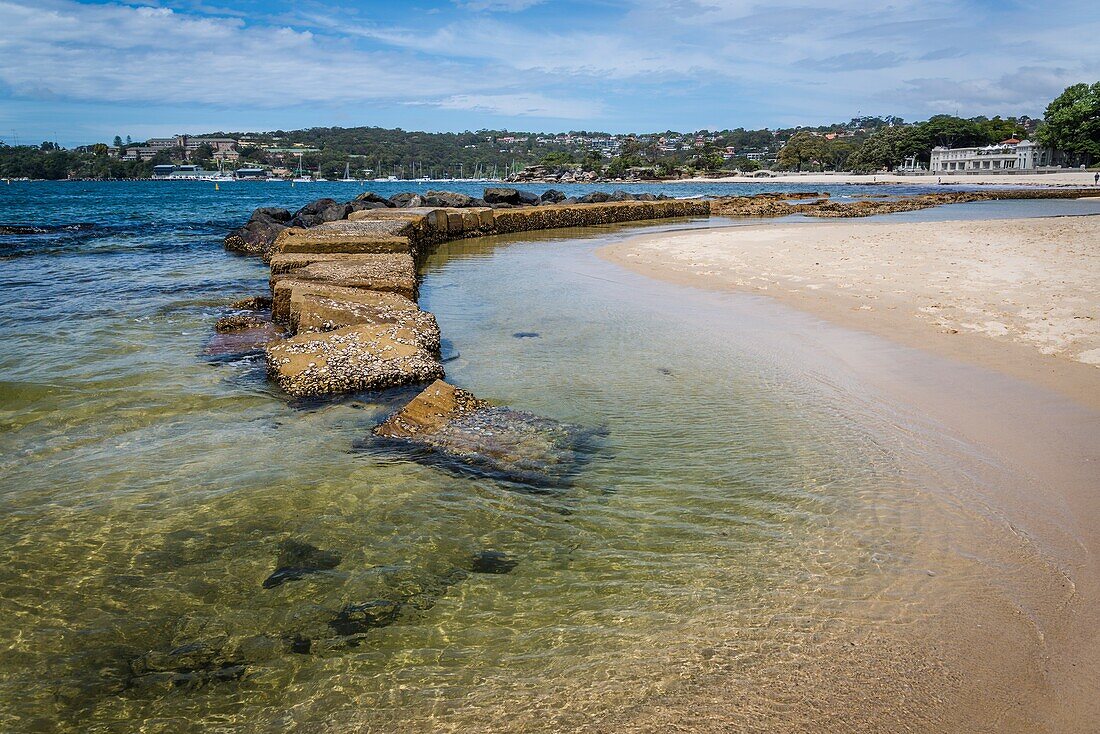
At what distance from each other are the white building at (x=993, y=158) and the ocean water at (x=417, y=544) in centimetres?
10043

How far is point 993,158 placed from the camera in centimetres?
9212

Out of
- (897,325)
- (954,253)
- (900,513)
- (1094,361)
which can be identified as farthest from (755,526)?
(954,253)

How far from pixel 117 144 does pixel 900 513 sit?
215m

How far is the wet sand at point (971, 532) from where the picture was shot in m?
2.25

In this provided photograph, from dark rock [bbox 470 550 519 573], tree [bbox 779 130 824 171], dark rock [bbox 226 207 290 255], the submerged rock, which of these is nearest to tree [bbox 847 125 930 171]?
tree [bbox 779 130 824 171]

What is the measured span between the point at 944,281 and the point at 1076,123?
8816 centimetres

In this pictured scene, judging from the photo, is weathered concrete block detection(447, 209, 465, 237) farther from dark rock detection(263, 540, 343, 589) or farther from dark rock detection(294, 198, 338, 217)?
dark rock detection(263, 540, 343, 589)

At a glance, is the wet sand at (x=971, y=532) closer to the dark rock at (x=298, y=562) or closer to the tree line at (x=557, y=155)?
the dark rock at (x=298, y=562)

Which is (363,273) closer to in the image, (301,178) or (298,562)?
(298,562)

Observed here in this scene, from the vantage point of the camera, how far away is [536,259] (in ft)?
48.2

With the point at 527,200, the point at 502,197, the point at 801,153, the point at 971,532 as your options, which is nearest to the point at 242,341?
the point at 971,532

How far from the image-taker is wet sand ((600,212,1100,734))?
2.25 meters

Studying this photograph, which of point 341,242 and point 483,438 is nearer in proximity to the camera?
point 483,438

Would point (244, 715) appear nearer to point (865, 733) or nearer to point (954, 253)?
point (865, 733)
